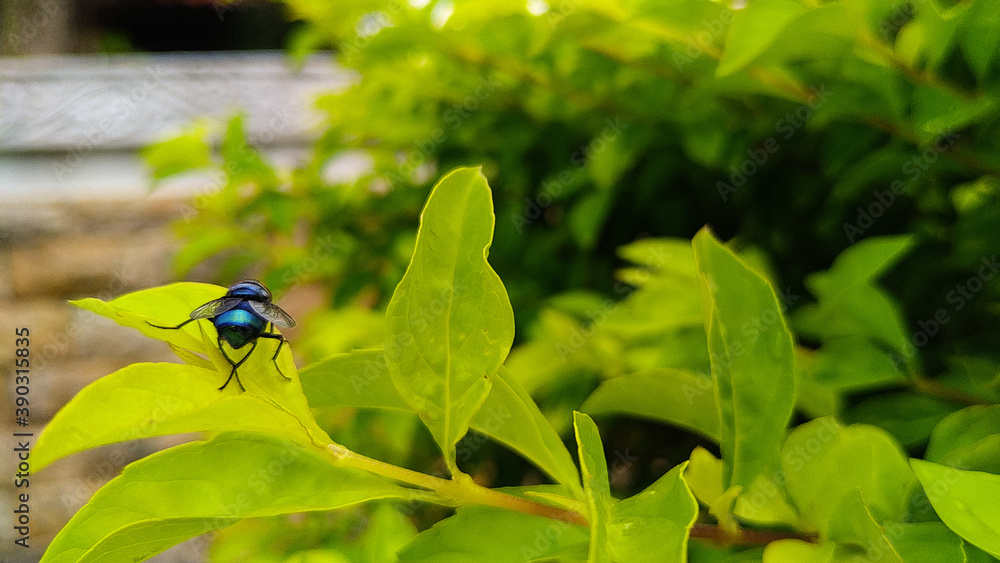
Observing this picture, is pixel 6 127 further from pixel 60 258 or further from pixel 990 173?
pixel 990 173

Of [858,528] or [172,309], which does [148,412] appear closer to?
[172,309]

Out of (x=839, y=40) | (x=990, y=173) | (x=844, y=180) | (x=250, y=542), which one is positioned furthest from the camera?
(x=250, y=542)

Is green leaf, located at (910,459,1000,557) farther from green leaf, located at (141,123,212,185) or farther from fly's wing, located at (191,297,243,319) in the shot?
green leaf, located at (141,123,212,185)

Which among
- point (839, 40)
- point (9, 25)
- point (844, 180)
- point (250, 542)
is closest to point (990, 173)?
A: point (844, 180)

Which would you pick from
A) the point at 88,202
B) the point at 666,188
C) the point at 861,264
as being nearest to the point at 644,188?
the point at 666,188

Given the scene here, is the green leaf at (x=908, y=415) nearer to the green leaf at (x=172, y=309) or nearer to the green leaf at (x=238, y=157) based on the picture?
the green leaf at (x=172, y=309)

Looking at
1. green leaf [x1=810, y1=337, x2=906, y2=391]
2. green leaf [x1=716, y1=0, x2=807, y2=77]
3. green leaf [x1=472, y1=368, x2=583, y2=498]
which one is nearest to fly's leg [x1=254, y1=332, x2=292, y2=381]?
green leaf [x1=472, y1=368, x2=583, y2=498]
